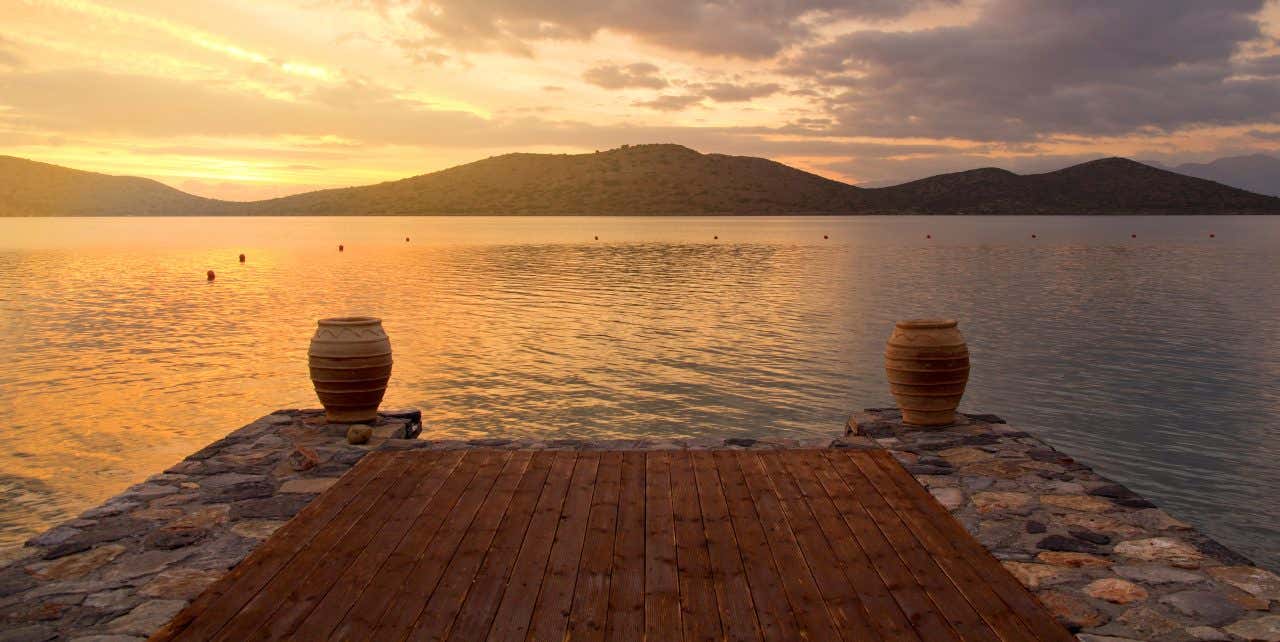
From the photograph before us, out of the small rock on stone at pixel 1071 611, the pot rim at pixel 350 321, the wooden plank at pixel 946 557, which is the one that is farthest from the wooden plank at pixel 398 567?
the small rock on stone at pixel 1071 611

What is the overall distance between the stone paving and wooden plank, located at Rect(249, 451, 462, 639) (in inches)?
184

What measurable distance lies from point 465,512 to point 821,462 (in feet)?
12.4

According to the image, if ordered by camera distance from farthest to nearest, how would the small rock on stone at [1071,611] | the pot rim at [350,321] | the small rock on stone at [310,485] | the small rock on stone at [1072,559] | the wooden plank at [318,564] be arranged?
the pot rim at [350,321]
the small rock on stone at [310,485]
the small rock on stone at [1072,559]
the small rock on stone at [1071,611]
the wooden plank at [318,564]

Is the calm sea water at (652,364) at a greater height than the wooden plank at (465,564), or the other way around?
the wooden plank at (465,564)

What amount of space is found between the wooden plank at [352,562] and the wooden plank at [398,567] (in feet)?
0.21

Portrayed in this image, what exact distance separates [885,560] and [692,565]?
1.44m

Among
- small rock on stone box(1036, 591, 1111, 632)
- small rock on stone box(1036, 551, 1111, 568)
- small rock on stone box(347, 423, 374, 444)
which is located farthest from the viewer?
small rock on stone box(347, 423, 374, 444)

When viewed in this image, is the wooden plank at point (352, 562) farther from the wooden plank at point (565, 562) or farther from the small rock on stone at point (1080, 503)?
the small rock on stone at point (1080, 503)

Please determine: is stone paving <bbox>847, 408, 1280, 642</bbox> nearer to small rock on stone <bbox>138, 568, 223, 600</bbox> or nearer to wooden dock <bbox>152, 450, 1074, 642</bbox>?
wooden dock <bbox>152, 450, 1074, 642</bbox>

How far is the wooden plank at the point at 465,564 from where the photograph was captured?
5043mm

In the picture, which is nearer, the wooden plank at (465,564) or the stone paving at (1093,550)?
the wooden plank at (465,564)

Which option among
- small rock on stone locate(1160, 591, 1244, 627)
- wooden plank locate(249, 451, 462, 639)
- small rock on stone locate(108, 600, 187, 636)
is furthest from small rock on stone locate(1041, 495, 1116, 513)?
small rock on stone locate(108, 600, 187, 636)

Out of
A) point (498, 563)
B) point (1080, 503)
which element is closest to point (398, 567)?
point (498, 563)

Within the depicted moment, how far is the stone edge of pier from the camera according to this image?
5328 mm
